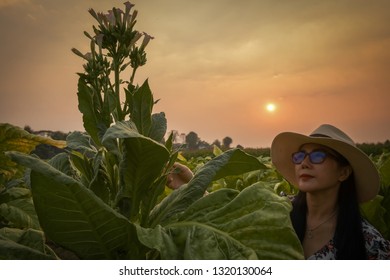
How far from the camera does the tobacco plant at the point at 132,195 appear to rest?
907 mm

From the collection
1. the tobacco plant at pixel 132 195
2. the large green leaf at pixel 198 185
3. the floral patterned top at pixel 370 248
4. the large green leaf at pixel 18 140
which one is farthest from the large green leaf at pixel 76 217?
the floral patterned top at pixel 370 248

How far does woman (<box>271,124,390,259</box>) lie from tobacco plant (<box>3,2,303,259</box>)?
0.64 metres

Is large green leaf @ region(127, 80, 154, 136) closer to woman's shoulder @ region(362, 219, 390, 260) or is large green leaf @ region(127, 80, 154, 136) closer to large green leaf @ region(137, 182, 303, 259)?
large green leaf @ region(137, 182, 303, 259)

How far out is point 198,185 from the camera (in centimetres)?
107

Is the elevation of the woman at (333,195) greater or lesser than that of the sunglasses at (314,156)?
lesser

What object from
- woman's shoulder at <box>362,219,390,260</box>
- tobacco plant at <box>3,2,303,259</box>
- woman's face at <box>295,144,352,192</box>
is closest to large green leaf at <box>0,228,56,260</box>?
tobacco plant at <box>3,2,303,259</box>

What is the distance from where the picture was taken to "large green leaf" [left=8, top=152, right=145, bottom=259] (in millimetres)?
884

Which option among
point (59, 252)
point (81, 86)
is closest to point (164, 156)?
point (81, 86)

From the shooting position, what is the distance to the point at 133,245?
3.44 ft

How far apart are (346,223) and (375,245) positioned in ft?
0.43

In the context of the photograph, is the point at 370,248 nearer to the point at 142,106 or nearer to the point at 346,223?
the point at 346,223

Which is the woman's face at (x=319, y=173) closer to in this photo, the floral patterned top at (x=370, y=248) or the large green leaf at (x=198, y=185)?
Result: the floral patterned top at (x=370, y=248)

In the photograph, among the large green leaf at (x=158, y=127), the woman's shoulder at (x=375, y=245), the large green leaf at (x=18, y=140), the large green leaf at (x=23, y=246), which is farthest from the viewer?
the woman's shoulder at (x=375, y=245)
